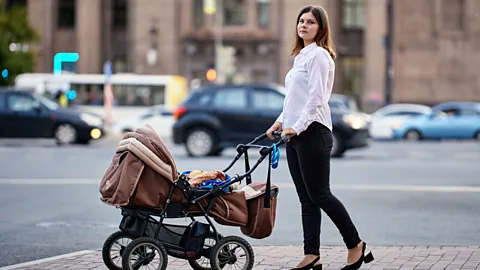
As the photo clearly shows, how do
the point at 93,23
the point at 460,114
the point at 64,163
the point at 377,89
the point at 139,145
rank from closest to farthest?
the point at 139,145 → the point at 64,163 → the point at 460,114 → the point at 377,89 → the point at 93,23

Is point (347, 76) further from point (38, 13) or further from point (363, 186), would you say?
point (363, 186)

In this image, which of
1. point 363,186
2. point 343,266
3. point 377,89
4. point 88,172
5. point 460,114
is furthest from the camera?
point 377,89

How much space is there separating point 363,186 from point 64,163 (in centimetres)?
743

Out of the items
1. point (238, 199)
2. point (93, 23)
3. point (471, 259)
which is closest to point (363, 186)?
point (471, 259)

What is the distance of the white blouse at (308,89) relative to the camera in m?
6.86

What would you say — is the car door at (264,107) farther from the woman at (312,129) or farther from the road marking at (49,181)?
the woman at (312,129)

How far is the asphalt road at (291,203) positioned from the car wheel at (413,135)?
47.9 feet

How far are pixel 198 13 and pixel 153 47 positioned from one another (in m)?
3.17

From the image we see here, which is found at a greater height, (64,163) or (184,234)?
(184,234)

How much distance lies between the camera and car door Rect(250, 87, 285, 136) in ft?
73.3

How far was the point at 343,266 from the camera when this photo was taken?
7.55 metres

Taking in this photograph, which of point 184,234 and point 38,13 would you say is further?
point 38,13

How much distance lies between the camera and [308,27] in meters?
7.02

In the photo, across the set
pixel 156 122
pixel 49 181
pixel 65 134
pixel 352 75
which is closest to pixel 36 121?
pixel 65 134
